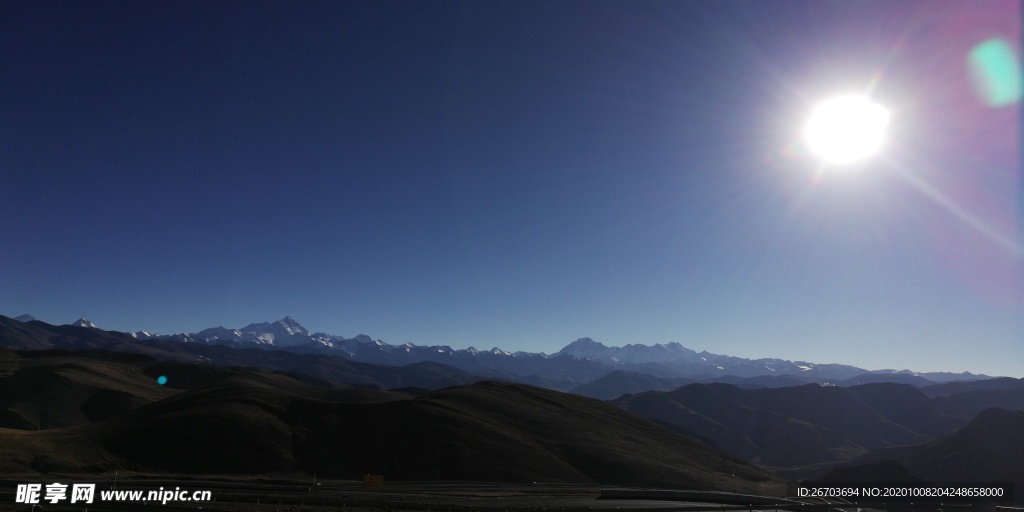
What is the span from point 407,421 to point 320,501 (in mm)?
63633

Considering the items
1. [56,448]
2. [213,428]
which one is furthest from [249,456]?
[56,448]

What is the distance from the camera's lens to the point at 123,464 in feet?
287

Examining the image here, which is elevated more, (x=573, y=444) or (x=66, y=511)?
(x=66, y=511)

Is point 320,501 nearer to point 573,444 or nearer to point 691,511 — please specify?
point 691,511
